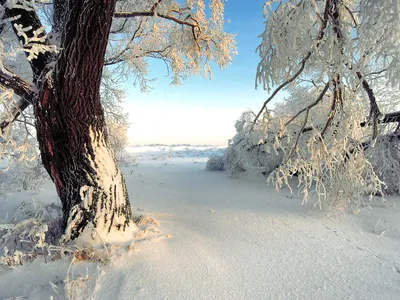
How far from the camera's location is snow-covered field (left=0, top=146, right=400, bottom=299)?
1.85 meters

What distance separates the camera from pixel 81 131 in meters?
2.37

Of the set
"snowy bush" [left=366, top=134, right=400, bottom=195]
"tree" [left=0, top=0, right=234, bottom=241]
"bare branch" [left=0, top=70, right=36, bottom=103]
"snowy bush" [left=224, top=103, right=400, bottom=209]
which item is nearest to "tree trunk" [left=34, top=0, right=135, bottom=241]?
"tree" [left=0, top=0, right=234, bottom=241]

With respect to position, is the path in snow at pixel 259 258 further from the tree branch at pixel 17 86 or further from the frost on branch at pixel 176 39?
the frost on branch at pixel 176 39

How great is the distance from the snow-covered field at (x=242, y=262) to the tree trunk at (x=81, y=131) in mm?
415

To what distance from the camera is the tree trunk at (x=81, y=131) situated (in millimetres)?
2133

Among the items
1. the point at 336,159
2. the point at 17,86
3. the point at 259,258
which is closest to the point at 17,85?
the point at 17,86

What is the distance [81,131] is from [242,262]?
79.9 inches

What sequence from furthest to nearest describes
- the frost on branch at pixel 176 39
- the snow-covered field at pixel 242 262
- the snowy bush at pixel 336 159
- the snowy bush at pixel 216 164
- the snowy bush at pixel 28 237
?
1. the snowy bush at pixel 216 164
2. the frost on branch at pixel 176 39
3. the snowy bush at pixel 336 159
4. the snowy bush at pixel 28 237
5. the snow-covered field at pixel 242 262

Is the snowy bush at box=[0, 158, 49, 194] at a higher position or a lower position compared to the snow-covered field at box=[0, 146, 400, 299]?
higher

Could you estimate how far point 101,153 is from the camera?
2551 millimetres

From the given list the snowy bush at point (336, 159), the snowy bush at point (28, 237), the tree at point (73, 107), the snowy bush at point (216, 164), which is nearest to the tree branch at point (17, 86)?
the tree at point (73, 107)

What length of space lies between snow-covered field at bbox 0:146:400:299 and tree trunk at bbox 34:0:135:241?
1.36 feet

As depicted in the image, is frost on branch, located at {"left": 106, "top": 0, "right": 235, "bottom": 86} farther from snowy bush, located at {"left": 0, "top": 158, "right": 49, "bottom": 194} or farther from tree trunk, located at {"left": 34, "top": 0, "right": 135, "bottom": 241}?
snowy bush, located at {"left": 0, "top": 158, "right": 49, "bottom": 194}

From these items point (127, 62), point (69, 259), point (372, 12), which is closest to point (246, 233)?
point (69, 259)
